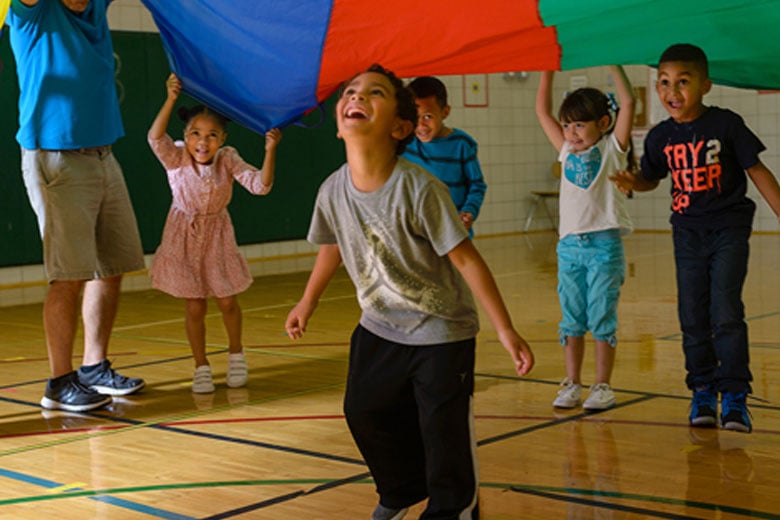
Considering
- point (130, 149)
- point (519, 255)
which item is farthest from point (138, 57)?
point (519, 255)

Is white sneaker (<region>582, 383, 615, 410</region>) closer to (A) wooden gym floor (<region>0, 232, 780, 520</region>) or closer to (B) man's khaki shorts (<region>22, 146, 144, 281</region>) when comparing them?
(A) wooden gym floor (<region>0, 232, 780, 520</region>)

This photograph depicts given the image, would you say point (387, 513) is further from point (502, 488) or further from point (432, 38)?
point (432, 38)

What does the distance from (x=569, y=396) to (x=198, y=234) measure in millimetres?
1537

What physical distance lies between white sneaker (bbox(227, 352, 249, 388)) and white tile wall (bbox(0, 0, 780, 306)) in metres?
7.06

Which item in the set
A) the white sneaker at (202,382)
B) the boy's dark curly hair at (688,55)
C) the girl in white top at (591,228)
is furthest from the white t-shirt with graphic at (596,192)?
the white sneaker at (202,382)

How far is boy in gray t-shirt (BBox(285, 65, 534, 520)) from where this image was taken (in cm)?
236

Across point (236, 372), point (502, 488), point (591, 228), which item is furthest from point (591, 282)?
point (236, 372)

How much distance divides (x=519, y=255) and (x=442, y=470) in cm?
755

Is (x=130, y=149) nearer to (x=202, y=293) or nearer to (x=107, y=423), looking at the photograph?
(x=202, y=293)

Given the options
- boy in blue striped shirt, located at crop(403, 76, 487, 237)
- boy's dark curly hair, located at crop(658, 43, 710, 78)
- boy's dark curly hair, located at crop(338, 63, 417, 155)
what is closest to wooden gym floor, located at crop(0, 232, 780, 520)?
boy in blue striped shirt, located at crop(403, 76, 487, 237)

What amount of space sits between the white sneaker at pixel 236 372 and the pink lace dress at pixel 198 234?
0.83 ft

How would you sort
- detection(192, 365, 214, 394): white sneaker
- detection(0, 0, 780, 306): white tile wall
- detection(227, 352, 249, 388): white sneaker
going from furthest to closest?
detection(0, 0, 780, 306): white tile wall < detection(227, 352, 249, 388): white sneaker < detection(192, 365, 214, 394): white sneaker

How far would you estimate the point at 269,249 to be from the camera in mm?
9281

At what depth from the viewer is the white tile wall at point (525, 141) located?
36.9 feet
